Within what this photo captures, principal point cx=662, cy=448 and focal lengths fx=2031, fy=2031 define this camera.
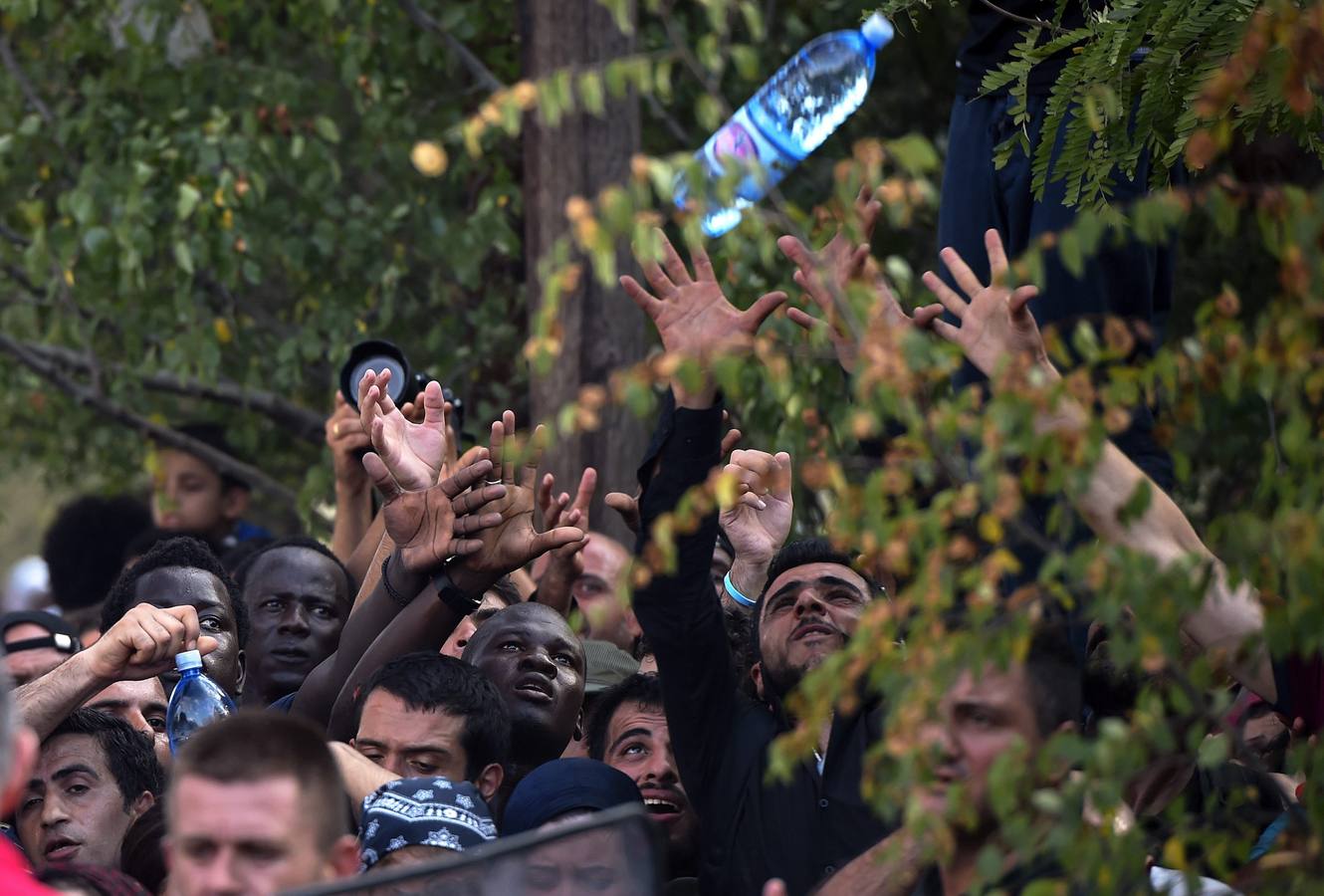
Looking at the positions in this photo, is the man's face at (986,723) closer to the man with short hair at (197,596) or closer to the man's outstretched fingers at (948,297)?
the man's outstretched fingers at (948,297)

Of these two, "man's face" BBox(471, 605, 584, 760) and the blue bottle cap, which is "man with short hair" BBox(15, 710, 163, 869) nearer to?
"man's face" BBox(471, 605, 584, 760)

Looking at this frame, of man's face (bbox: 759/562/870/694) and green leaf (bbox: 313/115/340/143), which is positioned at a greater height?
green leaf (bbox: 313/115/340/143)

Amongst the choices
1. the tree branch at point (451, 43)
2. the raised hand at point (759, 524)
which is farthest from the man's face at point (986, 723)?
the tree branch at point (451, 43)

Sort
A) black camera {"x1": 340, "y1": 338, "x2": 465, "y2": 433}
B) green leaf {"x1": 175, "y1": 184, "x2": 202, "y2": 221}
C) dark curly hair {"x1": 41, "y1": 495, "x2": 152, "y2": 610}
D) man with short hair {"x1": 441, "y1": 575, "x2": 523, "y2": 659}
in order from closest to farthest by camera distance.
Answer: man with short hair {"x1": 441, "y1": 575, "x2": 523, "y2": 659}, black camera {"x1": 340, "y1": 338, "x2": 465, "y2": 433}, green leaf {"x1": 175, "y1": 184, "x2": 202, "y2": 221}, dark curly hair {"x1": 41, "y1": 495, "x2": 152, "y2": 610}

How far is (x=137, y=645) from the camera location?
4727mm

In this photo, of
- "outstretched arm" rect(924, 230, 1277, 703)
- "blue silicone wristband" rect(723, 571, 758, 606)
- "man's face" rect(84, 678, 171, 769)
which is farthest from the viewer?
"blue silicone wristband" rect(723, 571, 758, 606)

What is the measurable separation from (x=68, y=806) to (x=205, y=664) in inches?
36.6

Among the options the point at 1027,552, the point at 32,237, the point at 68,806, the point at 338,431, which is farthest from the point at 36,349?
the point at 1027,552

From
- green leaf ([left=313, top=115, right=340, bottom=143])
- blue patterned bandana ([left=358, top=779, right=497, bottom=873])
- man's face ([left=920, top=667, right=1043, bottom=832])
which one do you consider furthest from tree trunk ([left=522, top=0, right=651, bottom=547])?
man's face ([left=920, top=667, right=1043, bottom=832])

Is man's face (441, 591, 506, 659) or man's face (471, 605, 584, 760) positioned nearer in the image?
man's face (471, 605, 584, 760)

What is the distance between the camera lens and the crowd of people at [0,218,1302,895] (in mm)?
3385

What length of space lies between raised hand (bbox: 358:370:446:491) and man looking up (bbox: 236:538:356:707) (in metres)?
0.91

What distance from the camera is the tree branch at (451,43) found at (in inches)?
342

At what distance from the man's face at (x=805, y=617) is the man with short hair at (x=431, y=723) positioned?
2.35 ft
